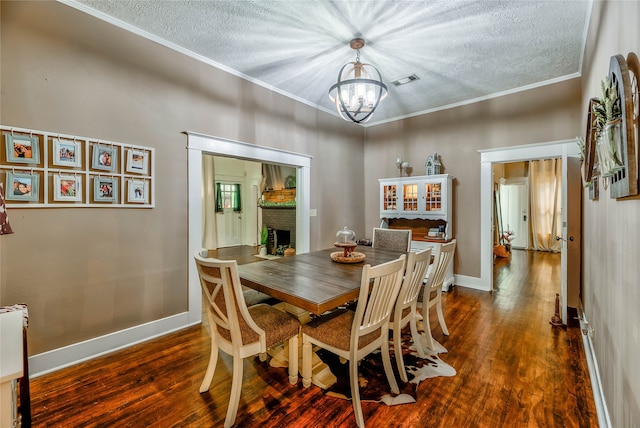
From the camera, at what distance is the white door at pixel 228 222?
7730mm

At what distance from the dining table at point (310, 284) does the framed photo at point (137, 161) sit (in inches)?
54.3

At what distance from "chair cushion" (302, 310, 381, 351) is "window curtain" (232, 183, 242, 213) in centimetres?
667

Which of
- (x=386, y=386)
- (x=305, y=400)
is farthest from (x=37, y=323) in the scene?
(x=386, y=386)

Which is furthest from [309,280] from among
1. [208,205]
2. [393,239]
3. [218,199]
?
[218,199]

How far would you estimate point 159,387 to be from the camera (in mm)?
1930

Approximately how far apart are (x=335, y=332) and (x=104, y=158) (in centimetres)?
240

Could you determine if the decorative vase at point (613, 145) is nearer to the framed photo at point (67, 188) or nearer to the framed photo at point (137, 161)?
the framed photo at point (137, 161)

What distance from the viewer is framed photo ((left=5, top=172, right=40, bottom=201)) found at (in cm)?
195

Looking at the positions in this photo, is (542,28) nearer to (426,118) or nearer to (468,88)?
(468,88)

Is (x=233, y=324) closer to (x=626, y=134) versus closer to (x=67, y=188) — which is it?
(x=67, y=188)

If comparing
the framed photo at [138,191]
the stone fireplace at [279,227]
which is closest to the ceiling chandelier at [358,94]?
the framed photo at [138,191]

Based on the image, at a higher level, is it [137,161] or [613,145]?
[137,161]

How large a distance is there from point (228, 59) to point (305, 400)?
10.9ft

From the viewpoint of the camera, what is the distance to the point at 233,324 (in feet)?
5.23
